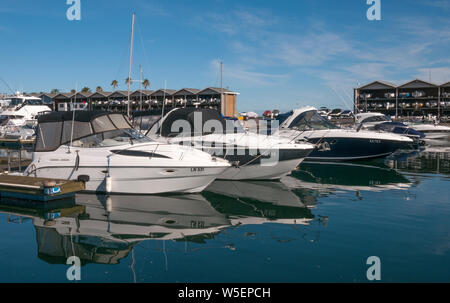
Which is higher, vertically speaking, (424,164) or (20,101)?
(20,101)

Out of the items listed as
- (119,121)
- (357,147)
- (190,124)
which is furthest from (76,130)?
(357,147)

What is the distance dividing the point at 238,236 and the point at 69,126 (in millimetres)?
7395

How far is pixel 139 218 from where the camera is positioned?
10.4 m

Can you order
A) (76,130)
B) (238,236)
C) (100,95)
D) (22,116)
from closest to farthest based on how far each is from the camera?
(238,236) → (76,130) → (22,116) → (100,95)

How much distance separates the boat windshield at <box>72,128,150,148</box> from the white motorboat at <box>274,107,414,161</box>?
31.9 ft

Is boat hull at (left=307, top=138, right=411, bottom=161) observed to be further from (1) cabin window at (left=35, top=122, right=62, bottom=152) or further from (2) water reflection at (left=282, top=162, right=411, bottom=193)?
(1) cabin window at (left=35, top=122, right=62, bottom=152)

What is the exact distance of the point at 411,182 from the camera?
51.5 ft

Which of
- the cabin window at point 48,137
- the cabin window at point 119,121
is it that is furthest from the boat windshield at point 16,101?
the cabin window at point 119,121

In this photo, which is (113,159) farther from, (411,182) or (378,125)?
(378,125)

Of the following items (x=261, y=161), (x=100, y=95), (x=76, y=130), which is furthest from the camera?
(x=100, y=95)

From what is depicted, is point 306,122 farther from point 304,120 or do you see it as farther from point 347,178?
point 347,178

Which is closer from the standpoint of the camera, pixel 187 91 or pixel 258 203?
pixel 258 203

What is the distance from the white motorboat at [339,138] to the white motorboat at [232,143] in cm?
550

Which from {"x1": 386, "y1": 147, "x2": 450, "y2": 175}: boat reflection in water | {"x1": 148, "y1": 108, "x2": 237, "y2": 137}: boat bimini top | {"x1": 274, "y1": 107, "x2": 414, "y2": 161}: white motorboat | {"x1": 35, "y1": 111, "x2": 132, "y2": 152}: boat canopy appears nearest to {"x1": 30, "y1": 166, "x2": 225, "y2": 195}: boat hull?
{"x1": 35, "y1": 111, "x2": 132, "y2": 152}: boat canopy
